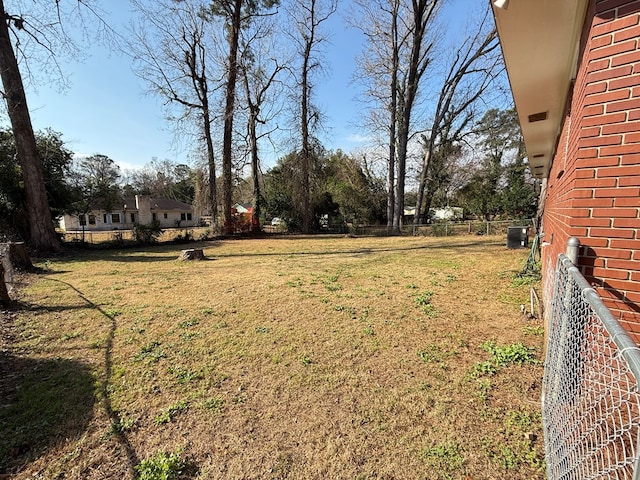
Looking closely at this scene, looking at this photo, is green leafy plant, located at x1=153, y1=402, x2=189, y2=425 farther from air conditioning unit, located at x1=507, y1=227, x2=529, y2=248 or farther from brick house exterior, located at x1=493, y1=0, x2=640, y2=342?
air conditioning unit, located at x1=507, y1=227, x2=529, y2=248

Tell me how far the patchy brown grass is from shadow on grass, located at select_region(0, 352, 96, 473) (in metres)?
0.01

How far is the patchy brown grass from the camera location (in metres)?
1.91

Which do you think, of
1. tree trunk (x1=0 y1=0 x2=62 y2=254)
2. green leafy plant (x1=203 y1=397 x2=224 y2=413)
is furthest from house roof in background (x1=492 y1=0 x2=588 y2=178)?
tree trunk (x1=0 y1=0 x2=62 y2=254)

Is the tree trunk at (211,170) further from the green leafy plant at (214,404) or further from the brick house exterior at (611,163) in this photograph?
the brick house exterior at (611,163)

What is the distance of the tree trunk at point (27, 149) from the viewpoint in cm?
917

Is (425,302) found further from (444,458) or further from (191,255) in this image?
(191,255)

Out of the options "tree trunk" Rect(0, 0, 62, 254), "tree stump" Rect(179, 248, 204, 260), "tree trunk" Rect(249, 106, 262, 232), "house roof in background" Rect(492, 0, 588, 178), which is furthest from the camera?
"tree trunk" Rect(249, 106, 262, 232)

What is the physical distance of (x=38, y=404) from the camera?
2484 millimetres

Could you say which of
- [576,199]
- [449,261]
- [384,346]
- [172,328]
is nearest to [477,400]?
[384,346]

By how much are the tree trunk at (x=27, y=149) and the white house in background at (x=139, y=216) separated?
2457cm

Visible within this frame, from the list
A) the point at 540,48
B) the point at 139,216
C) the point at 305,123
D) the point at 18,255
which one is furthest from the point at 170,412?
the point at 139,216

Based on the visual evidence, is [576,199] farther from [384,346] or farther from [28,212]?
[28,212]

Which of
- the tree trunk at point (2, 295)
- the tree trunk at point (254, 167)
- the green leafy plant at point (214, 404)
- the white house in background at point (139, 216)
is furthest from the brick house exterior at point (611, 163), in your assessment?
the white house in background at point (139, 216)

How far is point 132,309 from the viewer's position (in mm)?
4582
